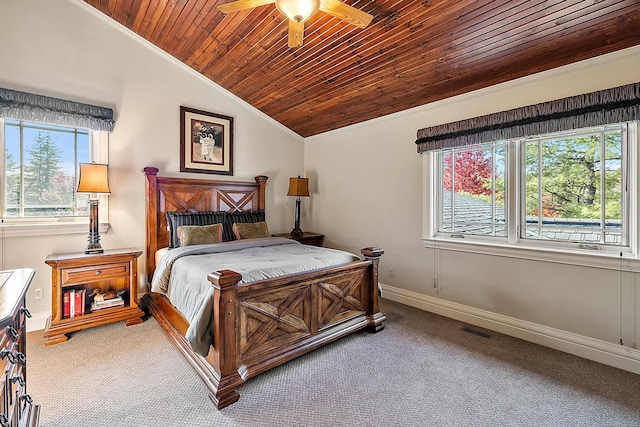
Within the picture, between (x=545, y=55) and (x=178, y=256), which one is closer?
(x=545, y=55)

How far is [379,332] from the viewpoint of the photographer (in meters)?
2.92

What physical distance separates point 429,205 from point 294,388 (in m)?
2.41

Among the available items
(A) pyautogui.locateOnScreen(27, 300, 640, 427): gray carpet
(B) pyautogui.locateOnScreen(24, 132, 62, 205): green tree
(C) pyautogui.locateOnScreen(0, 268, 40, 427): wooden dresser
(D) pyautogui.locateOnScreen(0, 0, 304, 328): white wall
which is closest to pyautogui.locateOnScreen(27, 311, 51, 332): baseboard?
(D) pyautogui.locateOnScreen(0, 0, 304, 328): white wall

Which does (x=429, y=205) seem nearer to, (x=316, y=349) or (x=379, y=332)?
(x=379, y=332)

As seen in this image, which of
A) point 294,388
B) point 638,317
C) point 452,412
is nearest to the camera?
point 452,412

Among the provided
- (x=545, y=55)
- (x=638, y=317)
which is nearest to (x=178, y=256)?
(x=545, y=55)

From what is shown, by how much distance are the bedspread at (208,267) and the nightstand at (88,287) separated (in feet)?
1.60

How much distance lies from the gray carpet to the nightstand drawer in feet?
1.77

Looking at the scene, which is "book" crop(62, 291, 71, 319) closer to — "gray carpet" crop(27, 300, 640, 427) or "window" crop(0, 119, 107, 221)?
"gray carpet" crop(27, 300, 640, 427)

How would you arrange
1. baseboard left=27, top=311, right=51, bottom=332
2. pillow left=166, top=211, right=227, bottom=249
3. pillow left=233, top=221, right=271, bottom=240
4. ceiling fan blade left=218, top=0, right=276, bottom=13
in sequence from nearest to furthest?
ceiling fan blade left=218, top=0, right=276, bottom=13, baseboard left=27, top=311, right=51, bottom=332, pillow left=166, top=211, right=227, bottom=249, pillow left=233, top=221, right=271, bottom=240

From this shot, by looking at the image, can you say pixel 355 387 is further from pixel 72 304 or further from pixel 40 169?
pixel 40 169

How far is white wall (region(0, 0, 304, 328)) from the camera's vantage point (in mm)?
2896

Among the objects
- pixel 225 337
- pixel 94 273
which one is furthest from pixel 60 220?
pixel 225 337

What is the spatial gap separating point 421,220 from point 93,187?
3.50 metres
